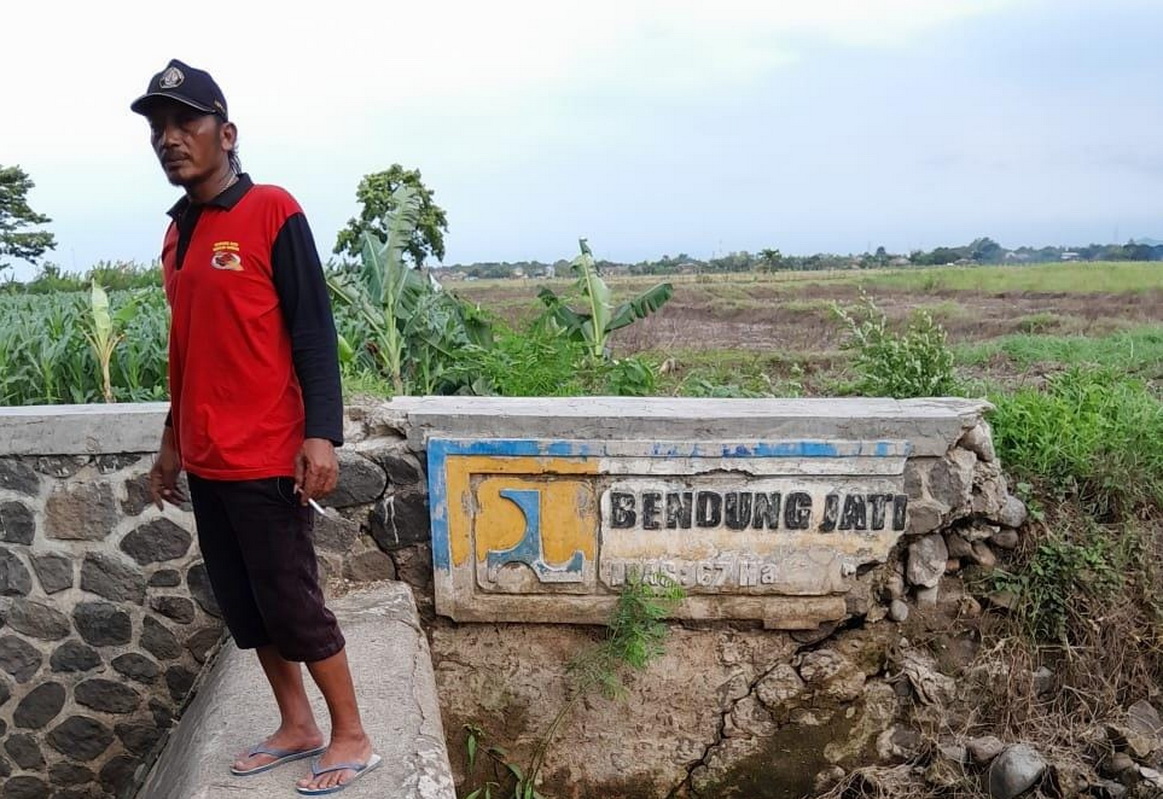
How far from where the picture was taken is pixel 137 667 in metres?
3.96

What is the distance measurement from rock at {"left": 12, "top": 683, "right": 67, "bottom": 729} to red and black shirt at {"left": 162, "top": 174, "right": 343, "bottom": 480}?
226 centimetres

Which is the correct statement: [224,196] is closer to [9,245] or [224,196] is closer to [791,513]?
[791,513]

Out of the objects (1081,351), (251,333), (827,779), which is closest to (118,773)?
(251,333)

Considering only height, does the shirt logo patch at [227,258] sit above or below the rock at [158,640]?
above

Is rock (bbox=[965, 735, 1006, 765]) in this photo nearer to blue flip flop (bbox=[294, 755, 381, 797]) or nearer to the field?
the field

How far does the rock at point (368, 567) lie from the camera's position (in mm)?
3936

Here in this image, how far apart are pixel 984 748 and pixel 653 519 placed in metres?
1.64

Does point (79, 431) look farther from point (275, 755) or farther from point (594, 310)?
point (594, 310)

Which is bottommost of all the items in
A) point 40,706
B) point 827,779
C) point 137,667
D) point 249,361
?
point 827,779

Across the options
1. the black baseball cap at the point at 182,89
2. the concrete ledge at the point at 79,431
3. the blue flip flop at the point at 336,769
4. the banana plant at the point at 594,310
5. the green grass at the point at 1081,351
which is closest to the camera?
the black baseball cap at the point at 182,89

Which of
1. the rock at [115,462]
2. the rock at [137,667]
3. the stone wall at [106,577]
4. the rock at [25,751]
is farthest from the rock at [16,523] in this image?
the rock at [25,751]

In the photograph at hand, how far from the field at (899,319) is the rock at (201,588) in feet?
11.0

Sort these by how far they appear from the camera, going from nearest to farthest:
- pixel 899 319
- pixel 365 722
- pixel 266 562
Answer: pixel 266 562
pixel 365 722
pixel 899 319

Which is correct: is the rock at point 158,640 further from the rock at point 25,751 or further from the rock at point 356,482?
the rock at point 356,482
